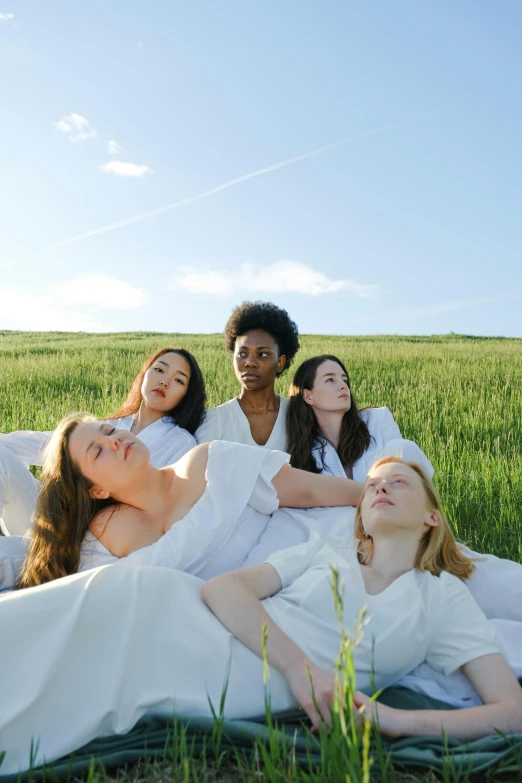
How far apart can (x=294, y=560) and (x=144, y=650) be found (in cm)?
68

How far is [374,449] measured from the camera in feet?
15.2

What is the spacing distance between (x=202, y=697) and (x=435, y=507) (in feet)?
3.94

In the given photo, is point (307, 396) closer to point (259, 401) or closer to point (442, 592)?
point (259, 401)

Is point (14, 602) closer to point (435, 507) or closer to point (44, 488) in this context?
point (44, 488)

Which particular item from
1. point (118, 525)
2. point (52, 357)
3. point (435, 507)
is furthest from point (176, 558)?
point (52, 357)

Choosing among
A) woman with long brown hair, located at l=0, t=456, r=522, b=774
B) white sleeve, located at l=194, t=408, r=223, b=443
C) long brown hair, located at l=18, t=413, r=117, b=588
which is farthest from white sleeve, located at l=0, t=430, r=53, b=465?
woman with long brown hair, located at l=0, t=456, r=522, b=774

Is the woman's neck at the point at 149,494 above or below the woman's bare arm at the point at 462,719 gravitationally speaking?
above

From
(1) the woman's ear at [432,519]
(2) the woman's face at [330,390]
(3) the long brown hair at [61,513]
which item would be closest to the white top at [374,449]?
(2) the woman's face at [330,390]

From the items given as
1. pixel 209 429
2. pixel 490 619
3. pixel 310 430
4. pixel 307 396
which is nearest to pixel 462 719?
pixel 490 619

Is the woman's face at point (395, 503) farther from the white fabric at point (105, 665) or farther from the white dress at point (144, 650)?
the white fabric at point (105, 665)

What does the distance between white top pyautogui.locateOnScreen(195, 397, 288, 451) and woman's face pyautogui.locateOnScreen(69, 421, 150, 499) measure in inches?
76.9

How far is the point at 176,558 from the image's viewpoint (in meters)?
3.00

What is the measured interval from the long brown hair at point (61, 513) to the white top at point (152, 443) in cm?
142

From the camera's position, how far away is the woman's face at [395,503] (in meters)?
2.65
